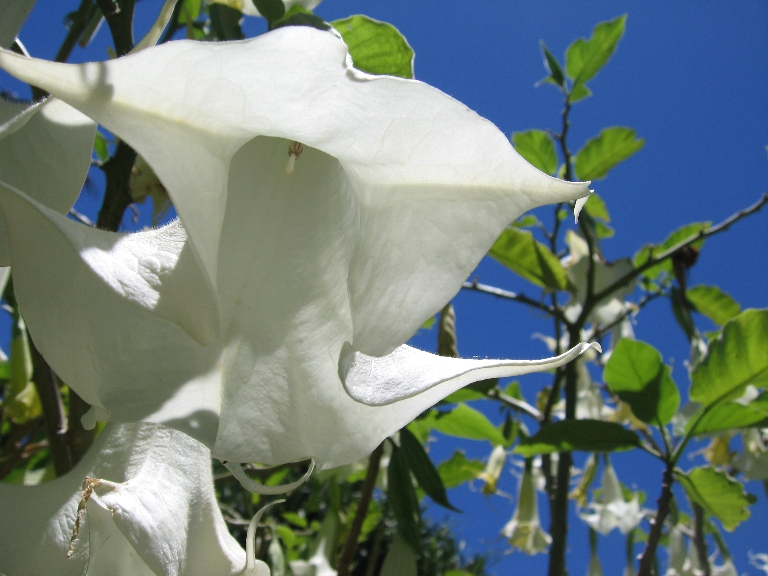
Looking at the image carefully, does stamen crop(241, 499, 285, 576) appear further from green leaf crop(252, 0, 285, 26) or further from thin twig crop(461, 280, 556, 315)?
thin twig crop(461, 280, 556, 315)

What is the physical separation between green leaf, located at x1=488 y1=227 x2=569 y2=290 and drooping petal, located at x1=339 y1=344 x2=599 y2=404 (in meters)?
0.83

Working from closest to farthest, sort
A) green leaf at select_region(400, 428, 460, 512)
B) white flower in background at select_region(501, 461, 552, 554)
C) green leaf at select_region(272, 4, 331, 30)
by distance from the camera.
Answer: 1. green leaf at select_region(272, 4, 331, 30)
2. green leaf at select_region(400, 428, 460, 512)
3. white flower in background at select_region(501, 461, 552, 554)

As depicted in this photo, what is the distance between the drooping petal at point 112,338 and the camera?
29 cm

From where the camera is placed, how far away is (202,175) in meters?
Result: 0.27

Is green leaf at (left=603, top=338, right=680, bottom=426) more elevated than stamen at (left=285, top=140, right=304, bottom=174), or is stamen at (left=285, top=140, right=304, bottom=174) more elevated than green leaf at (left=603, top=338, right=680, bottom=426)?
stamen at (left=285, top=140, right=304, bottom=174)

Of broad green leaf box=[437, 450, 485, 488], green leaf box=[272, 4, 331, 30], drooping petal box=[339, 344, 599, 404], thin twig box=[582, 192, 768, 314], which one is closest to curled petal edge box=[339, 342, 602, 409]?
drooping petal box=[339, 344, 599, 404]

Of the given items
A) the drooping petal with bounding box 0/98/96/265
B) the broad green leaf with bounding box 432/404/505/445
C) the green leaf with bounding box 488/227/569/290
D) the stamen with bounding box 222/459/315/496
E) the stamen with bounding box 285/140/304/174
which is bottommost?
the broad green leaf with bounding box 432/404/505/445

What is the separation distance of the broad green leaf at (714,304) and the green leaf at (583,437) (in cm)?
57

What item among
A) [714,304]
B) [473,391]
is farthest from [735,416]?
[714,304]

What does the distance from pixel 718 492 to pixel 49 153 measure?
85 cm

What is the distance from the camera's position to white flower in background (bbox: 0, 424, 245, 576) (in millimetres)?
351

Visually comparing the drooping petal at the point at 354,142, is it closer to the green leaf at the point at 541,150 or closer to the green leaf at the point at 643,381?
the green leaf at the point at 643,381

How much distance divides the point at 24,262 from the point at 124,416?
0.26ft

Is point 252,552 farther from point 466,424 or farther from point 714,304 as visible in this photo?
point 714,304
